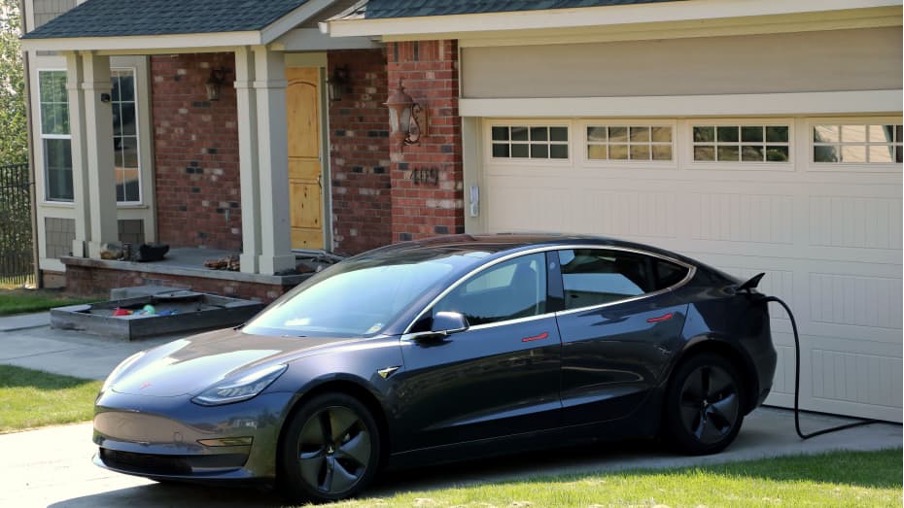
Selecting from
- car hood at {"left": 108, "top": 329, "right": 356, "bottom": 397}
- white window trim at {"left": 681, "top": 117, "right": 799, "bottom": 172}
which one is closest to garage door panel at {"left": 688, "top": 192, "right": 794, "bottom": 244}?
white window trim at {"left": 681, "top": 117, "right": 799, "bottom": 172}

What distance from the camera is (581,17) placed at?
11.4 metres

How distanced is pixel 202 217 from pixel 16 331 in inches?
167

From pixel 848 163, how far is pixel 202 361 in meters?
5.02

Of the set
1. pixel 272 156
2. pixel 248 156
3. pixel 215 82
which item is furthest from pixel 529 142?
pixel 215 82

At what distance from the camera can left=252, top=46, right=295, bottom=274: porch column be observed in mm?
15523

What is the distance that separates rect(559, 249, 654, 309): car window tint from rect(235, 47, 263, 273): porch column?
24.5ft

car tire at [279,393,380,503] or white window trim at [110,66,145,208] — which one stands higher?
white window trim at [110,66,145,208]

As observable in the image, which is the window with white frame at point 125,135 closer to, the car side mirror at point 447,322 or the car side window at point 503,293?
the car side window at point 503,293

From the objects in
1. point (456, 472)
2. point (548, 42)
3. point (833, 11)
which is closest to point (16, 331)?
point (548, 42)

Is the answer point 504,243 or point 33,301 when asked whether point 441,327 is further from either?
point 33,301

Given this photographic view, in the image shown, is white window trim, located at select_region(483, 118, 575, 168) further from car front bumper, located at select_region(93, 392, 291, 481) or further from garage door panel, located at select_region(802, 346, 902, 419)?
car front bumper, located at select_region(93, 392, 291, 481)

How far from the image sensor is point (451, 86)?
12836 mm

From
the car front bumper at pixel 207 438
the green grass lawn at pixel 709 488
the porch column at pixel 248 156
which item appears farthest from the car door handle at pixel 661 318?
the porch column at pixel 248 156

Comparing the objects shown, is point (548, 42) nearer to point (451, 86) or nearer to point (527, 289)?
point (451, 86)
